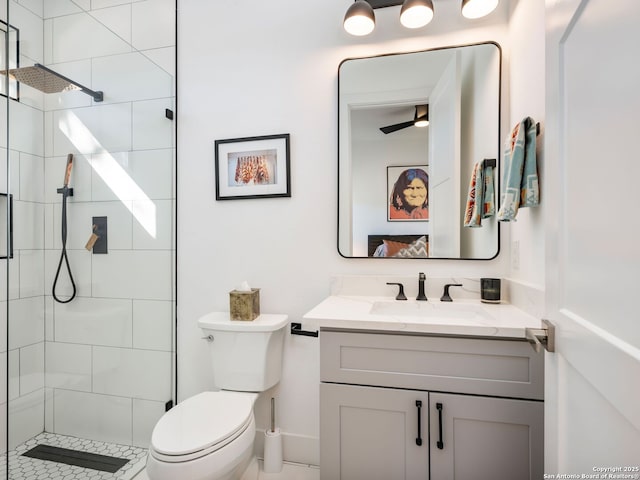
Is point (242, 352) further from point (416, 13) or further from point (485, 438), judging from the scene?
point (416, 13)

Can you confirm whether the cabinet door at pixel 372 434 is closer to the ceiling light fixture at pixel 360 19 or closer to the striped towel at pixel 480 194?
the striped towel at pixel 480 194

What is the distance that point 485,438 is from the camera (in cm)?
109

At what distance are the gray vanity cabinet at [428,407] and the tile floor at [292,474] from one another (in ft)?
1.79

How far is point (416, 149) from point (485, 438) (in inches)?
47.5

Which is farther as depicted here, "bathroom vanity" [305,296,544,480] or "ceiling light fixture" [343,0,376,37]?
"ceiling light fixture" [343,0,376,37]

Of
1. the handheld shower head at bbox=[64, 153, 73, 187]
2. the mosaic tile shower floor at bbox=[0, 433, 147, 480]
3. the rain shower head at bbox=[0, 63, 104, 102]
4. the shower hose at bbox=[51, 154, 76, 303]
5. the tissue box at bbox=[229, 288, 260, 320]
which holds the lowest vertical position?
the mosaic tile shower floor at bbox=[0, 433, 147, 480]

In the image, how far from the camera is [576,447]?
0.69 meters

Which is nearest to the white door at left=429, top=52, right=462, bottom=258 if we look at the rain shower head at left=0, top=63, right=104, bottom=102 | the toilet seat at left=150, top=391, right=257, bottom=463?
the toilet seat at left=150, top=391, right=257, bottom=463

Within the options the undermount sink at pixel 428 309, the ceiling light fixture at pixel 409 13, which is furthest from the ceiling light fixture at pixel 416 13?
the undermount sink at pixel 428 309

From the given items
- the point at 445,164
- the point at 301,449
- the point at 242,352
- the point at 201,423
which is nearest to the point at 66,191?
the point at 242,352

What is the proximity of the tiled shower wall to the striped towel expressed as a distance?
160cm

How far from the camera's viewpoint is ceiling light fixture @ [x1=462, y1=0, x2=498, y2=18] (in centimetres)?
144

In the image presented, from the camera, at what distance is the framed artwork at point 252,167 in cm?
176

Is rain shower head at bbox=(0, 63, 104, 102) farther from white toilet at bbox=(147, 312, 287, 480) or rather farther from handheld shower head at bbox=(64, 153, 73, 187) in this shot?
white toilet at bbox=(147, 312, 287, 480)
